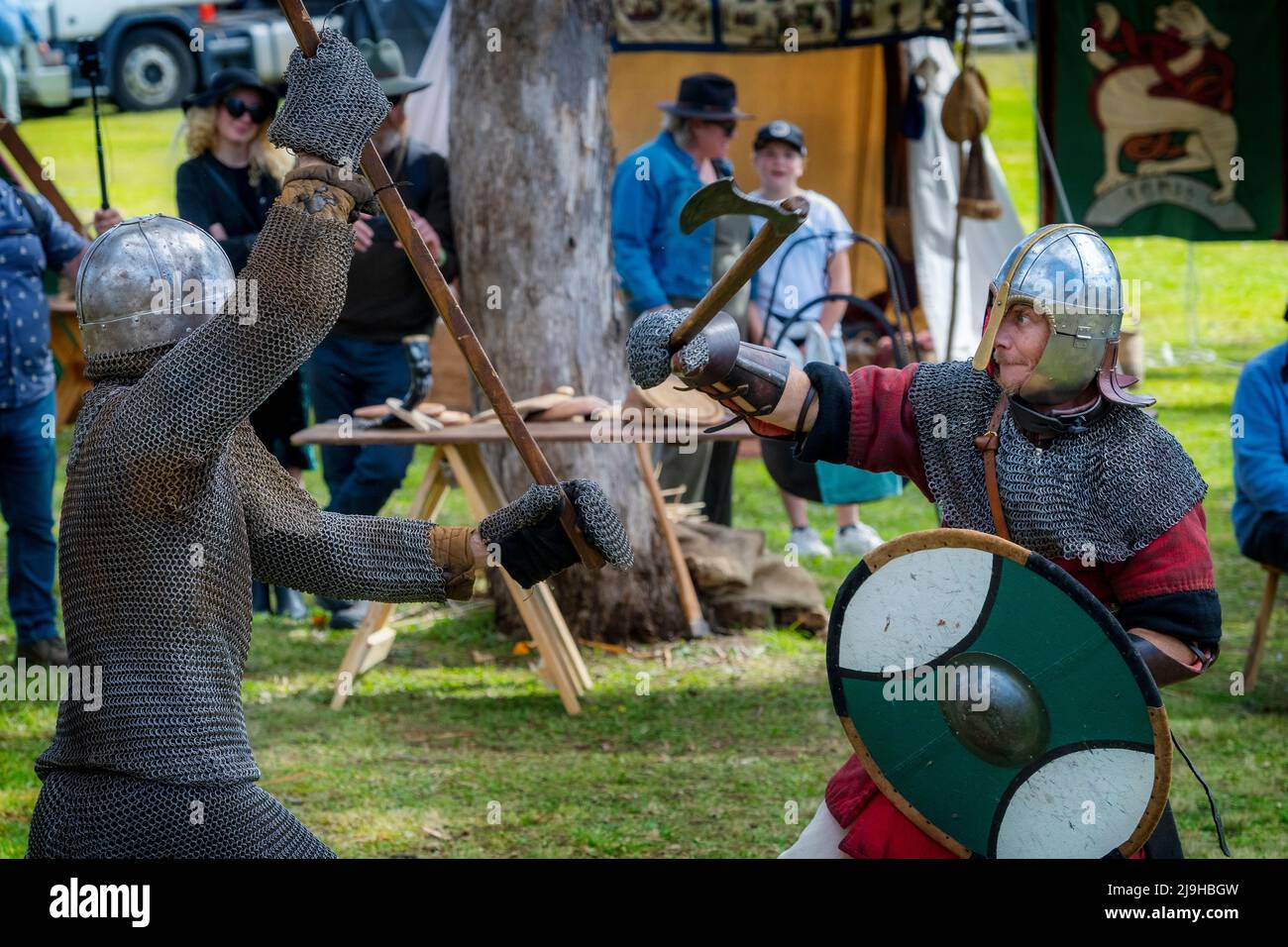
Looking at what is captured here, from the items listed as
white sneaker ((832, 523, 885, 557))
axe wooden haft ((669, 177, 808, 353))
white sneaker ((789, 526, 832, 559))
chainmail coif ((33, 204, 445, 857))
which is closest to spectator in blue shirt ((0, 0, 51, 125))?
white sneaker ((789, 526, 832, 559))

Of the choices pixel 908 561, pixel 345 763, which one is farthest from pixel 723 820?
pixel 908 561

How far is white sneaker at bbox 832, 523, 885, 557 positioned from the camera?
7.83 metres

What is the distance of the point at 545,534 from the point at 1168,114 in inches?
277

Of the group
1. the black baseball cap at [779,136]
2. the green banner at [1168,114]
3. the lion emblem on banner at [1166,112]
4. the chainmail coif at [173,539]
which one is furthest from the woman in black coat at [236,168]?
the lion emblem on banner at [1166,112]

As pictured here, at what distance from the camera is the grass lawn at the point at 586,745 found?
15.3ft

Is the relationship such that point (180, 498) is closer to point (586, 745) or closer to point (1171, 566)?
point (1171, 566)

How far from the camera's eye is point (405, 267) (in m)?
6.38

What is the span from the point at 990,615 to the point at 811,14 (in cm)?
661

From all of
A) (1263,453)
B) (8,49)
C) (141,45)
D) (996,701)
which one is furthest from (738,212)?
(141,45)

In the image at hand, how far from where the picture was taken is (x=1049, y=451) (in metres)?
3.07

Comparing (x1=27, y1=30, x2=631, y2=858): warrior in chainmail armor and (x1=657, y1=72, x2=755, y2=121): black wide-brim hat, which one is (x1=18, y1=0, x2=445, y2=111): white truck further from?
(x1=27, y1=30, x2=631, y2=858): warrior in chainmail armor

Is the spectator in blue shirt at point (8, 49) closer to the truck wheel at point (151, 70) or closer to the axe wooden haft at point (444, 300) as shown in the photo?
the axe wooden haft at point (444, 300)

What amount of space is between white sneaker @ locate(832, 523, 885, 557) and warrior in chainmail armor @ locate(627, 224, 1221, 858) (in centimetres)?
464
